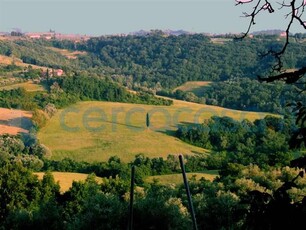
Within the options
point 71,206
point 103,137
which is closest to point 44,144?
point 103,137

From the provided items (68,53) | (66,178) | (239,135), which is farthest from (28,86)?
(68,53)

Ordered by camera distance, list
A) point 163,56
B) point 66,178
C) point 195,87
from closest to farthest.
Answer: point 66,178, point 195,87, point 163,56

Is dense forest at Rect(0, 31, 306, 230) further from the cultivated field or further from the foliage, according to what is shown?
the cultivated field

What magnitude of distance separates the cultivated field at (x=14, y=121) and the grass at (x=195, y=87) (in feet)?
118

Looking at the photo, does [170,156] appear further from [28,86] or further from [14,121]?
[28,86]

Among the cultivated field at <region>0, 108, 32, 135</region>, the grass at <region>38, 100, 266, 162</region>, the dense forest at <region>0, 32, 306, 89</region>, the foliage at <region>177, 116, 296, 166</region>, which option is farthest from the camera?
the dense forest at <region>0, 32, 306, 89</region>

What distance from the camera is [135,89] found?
82375mm

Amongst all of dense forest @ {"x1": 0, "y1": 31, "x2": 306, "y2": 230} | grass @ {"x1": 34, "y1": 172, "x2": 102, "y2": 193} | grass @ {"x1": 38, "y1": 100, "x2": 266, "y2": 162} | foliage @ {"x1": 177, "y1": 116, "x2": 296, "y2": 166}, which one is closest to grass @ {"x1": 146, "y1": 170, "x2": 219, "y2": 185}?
dense forest @ {"x1": 0, "y1": 31, "x2": 306, "y2": 230}

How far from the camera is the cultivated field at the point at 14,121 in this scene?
178ft

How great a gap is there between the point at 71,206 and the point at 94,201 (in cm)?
846

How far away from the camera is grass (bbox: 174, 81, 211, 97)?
8831 cm

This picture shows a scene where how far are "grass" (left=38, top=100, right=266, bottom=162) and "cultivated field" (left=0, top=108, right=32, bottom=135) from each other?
6.26 ft

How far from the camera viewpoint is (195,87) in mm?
92312

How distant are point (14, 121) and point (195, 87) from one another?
140ft
